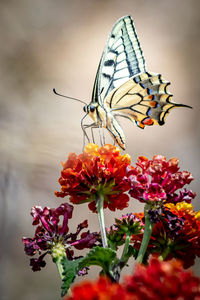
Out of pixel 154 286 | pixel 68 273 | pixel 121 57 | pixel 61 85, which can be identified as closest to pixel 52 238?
pixel 68 273

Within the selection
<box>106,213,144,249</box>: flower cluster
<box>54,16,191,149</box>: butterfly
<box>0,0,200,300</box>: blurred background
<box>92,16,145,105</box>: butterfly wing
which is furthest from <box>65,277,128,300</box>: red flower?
<box>0,0,200,300</box>: blurred background

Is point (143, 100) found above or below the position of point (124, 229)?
above

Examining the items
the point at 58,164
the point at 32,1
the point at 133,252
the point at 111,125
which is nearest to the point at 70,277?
the point at 133,252

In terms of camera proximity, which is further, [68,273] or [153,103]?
[153,103]

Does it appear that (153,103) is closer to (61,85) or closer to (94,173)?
(94,173)

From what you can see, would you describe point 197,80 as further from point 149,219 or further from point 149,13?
point 149,219

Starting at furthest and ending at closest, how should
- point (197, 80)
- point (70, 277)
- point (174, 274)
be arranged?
point (197, 80), point (70, 277), point (174, 274)
